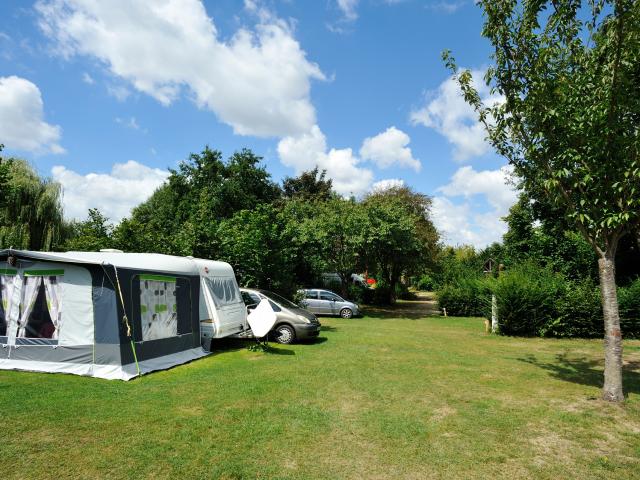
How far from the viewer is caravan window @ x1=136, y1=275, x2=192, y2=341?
864cm

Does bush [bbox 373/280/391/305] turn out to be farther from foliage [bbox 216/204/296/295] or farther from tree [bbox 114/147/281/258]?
foliage [bbox 216/204/296/295]

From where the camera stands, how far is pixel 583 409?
6.43 metres

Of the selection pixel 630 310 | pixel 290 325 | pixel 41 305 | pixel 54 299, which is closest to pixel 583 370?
pixel 630 310

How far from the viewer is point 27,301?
8305mm

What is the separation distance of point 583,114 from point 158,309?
8783 mm

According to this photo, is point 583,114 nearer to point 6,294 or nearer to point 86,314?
point 86,314

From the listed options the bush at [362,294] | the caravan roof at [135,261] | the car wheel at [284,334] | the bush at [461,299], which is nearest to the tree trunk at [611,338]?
the car wheel at [284,334]

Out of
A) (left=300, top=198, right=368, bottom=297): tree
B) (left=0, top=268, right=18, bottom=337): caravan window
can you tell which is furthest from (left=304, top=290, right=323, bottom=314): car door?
(left=0, top=268, right=18, bottom=337): caravan window

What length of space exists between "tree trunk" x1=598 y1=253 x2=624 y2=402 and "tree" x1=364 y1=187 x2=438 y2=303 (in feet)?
49.3

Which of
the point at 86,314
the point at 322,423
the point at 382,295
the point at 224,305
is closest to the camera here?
the point at 322,423

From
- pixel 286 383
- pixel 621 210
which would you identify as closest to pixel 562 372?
pixel 621 210

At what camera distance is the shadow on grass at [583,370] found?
810cm

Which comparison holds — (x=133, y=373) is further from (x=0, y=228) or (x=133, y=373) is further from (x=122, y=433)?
(x=0, y=228)

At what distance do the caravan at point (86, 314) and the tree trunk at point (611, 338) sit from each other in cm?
808
